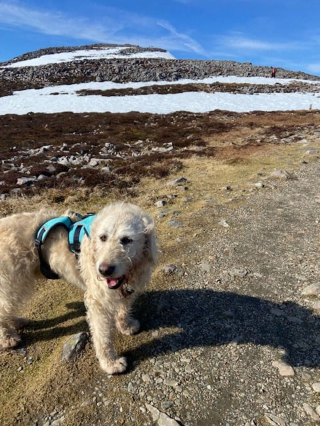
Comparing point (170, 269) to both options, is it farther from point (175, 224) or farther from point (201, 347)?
point (175, 224)

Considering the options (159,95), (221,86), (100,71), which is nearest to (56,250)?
(159,95)

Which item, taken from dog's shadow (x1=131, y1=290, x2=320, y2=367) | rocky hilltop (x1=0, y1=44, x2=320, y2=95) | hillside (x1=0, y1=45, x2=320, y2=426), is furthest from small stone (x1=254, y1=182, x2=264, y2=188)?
rocky hilltop (x1=0, y1=44, x2=320, y2=95)

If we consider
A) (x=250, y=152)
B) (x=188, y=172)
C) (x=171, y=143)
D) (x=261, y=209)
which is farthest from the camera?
(x=171, y=143)

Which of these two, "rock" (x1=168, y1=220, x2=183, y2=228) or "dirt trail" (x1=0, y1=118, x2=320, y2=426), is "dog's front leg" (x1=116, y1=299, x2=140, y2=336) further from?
"rock" (x1=168, y1=220, x2=183, y2=228)

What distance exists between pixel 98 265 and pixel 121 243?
371mm

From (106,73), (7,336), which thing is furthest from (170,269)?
(106,73)

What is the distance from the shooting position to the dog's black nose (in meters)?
3.23

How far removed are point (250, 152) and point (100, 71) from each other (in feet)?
202

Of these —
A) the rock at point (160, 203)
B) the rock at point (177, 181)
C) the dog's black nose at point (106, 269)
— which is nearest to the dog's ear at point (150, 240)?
Answer: the dog's black nose at point (106, 269)

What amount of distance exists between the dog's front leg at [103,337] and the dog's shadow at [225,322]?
33 centimetres

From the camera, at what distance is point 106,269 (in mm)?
3232

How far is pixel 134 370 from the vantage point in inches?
154

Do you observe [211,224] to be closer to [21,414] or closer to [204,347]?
[204,347]

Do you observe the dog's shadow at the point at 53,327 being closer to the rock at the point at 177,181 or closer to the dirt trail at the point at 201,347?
the dirt trail at the point at 201,347
